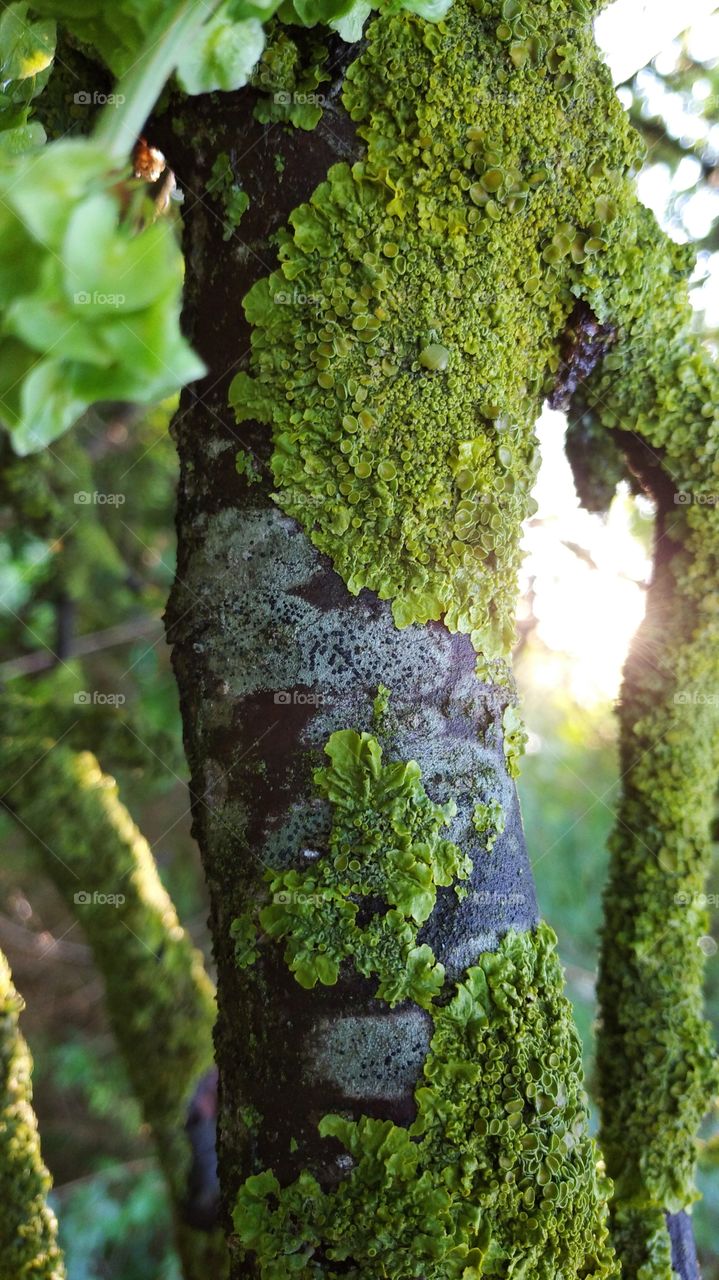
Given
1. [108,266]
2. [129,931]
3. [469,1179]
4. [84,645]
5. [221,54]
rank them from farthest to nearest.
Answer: [84,645]
[129,931]
[469,1179]
[221,54]
[108,266]

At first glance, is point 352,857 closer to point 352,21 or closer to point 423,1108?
point 423,1108

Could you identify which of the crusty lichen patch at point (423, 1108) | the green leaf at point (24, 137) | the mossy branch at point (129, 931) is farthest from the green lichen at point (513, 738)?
the mossy branch at point (129, 931)

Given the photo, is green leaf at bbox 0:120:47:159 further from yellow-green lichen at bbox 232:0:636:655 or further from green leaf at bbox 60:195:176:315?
green leaf at bbox 60:195:176:315

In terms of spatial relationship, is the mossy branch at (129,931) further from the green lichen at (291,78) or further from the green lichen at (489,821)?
the green lichen at (291,78)

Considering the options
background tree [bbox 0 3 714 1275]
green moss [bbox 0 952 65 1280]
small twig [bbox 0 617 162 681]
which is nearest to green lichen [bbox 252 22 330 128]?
background tree [bbox 0 3 714 1275]

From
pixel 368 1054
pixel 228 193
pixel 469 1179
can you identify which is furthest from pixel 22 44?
pixel 469 1179

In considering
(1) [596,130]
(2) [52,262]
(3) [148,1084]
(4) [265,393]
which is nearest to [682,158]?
(1) [596,130]
